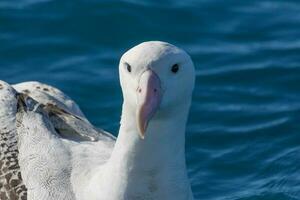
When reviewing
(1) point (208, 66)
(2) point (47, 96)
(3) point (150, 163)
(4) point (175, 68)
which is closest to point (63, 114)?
(2) point (47, 96)

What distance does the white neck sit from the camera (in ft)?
26.4

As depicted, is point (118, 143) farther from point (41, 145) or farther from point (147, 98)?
point (41, 145)

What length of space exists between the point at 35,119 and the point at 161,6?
4.15m

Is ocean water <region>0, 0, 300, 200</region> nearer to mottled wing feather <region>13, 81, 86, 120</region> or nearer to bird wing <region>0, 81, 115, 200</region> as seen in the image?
mottled wing feather <region>13, 81, 86, 120</region>

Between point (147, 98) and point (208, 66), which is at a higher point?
point (147, 98)

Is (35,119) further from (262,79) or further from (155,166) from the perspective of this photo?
(262,79)

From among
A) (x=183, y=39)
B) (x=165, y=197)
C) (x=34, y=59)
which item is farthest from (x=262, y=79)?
(x=165, y=197)

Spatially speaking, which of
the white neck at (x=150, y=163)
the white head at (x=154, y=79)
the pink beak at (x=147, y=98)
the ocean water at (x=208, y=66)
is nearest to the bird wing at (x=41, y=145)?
the white neck at (x=150, y=163)

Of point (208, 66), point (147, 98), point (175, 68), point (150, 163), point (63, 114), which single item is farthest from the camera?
point (208, 66)

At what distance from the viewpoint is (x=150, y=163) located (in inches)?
322

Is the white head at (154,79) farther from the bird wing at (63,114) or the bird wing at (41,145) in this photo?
the bird wing at (63,114)

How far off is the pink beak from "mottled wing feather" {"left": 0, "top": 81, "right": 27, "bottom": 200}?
5.10ft

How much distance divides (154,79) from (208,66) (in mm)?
4753

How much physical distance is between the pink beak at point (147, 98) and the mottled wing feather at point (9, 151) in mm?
1555
